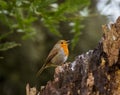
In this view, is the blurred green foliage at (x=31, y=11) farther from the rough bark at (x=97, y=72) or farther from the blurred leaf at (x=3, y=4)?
the rough bark at (x=97, y=72)

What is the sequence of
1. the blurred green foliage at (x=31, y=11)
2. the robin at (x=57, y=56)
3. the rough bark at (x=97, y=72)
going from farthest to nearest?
the robin at (x=57, y=56) < the blurred green foliage at (x=31, y=11) < the rough bark at (x=97, y=72)

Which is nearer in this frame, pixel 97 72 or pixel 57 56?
pixel 97 72

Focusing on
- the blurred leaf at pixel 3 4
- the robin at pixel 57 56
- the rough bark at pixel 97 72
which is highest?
the blurred leaf at pixel 3 4

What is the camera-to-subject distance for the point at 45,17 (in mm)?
6035

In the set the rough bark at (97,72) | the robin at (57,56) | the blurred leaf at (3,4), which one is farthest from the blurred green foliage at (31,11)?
the robin at (57,56)

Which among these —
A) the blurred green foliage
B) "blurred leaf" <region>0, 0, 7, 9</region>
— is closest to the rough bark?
the blurred green foliage

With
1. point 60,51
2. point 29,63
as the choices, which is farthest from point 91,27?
point 60,51

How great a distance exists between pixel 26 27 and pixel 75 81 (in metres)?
1.31

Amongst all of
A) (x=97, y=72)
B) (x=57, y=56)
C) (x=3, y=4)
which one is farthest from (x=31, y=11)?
(x=57, y=56)

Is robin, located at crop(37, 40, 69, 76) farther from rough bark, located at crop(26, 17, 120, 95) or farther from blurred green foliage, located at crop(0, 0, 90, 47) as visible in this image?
rough bark, located at crop(26, 17, 120, 95)

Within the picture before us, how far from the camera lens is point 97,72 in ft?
16.1

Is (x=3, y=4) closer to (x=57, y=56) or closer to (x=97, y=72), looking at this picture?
(x=97, y=72)

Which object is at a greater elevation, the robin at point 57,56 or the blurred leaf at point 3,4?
the blurred leaf at point 3,4

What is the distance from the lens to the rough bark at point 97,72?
4836 millimetres
